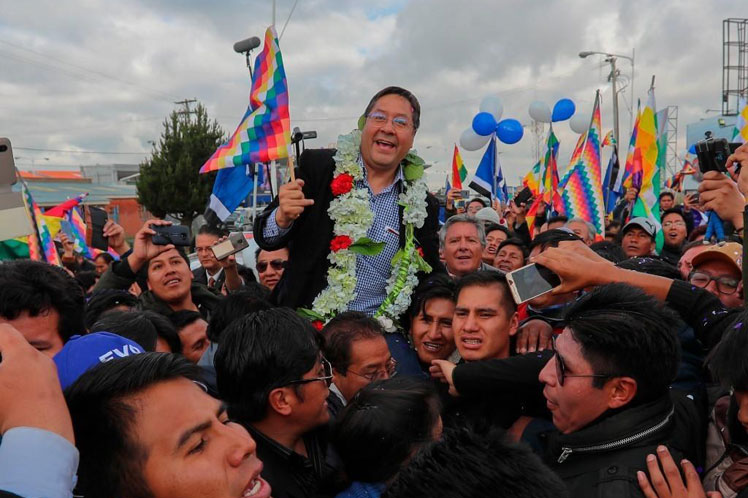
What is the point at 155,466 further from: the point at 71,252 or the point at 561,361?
the point at 71,252

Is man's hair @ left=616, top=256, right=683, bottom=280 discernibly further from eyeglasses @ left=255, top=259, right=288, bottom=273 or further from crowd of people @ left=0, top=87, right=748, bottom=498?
eyeglasses @ left=255, top=259, right=288, bottom=273

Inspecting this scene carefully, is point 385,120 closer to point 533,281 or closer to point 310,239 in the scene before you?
point 310,239

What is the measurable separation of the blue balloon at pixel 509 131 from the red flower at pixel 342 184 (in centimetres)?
995

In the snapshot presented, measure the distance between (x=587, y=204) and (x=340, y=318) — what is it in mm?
6565

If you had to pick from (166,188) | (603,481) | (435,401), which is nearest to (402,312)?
(435,401)

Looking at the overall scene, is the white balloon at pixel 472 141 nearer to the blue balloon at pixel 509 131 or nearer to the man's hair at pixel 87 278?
the blue balloon at pixel 509 131

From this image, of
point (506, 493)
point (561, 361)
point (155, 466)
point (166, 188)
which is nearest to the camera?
point (506, 493)

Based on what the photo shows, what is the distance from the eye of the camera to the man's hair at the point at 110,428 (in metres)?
1.46

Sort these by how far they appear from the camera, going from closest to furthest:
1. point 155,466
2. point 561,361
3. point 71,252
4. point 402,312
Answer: point 155,466
point 561,361
point 402,312
point 71,252

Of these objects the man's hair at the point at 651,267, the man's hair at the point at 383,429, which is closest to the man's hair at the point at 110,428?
the man's hair at the point at 383,429

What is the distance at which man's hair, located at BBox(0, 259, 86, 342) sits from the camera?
8.26 feet

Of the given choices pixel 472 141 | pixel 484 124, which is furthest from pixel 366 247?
pixel 472 141

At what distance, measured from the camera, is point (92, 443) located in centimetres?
149

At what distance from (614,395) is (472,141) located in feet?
40.4
